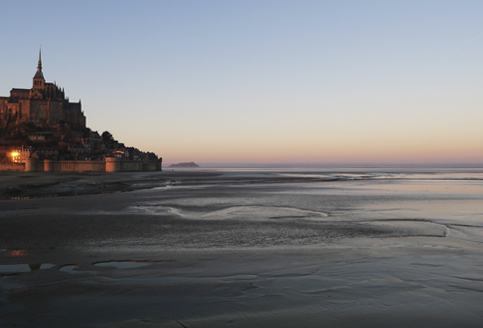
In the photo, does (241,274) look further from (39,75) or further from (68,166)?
(39,75)

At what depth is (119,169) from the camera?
106312 mm

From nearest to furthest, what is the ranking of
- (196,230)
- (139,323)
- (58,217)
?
(139,323), (196,230), (58,217)

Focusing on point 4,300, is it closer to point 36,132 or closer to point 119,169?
point 119,169

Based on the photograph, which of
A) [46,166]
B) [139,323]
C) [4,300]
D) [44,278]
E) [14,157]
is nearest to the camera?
[139,323]

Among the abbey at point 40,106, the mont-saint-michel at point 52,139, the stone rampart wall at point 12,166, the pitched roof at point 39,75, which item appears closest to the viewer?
the stone rampart wall at point 12,166

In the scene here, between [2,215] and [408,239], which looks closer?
[408,239]

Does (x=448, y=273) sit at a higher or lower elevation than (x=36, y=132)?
lower

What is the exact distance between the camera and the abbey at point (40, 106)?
412ft

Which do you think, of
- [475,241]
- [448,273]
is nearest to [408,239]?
[475,241]

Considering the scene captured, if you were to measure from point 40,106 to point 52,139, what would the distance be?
17002mm

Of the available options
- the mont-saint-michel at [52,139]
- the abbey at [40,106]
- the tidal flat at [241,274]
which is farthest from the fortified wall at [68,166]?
the tidal flat at [241,274]

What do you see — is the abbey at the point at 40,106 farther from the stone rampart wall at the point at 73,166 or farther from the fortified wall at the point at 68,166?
the stone rampart wall at the point at 73,166

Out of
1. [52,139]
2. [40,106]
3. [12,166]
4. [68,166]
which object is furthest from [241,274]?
[40,106]

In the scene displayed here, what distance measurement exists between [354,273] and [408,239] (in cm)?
462
